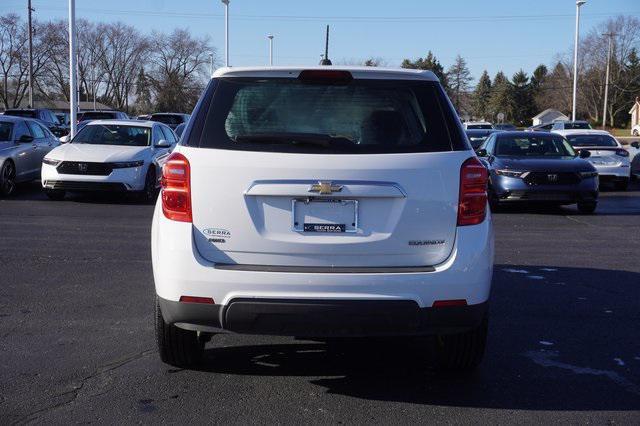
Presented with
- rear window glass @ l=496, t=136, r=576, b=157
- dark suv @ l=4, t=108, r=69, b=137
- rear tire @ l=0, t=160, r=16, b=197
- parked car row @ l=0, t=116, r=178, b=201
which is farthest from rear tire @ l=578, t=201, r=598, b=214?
dark suv @ l=4, t=108, r=69, b=137

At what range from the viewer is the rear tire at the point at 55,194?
14.5 m

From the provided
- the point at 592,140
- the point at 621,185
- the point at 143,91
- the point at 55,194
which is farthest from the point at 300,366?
the point at 143,91

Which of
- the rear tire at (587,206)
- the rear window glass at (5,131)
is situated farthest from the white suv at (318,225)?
the rear window glass at (5,131)

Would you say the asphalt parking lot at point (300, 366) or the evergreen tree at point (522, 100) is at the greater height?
the evergreen tree at point (522, 100)

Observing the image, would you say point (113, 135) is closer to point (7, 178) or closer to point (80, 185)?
point (80, 185)

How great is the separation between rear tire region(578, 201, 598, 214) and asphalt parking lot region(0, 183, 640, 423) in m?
6.03

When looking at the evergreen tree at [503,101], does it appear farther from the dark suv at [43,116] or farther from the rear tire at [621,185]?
the rear tire at [621,185]

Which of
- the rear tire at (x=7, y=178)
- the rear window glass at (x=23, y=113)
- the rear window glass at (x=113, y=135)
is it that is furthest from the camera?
the rear window glass at (x=23, y=113)

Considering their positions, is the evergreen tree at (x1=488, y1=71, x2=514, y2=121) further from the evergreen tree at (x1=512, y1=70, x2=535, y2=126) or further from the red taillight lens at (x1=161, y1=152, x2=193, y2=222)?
the red taillight lens at (x1=161, y1=152, x2=193, y2=222)

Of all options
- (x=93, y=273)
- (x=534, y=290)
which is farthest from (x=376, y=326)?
(x=93, y=273)

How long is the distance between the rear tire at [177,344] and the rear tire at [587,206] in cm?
1075

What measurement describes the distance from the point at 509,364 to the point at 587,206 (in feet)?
32.8

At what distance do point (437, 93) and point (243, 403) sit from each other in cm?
205

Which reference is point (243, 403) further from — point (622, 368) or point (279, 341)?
point (622, 368)
